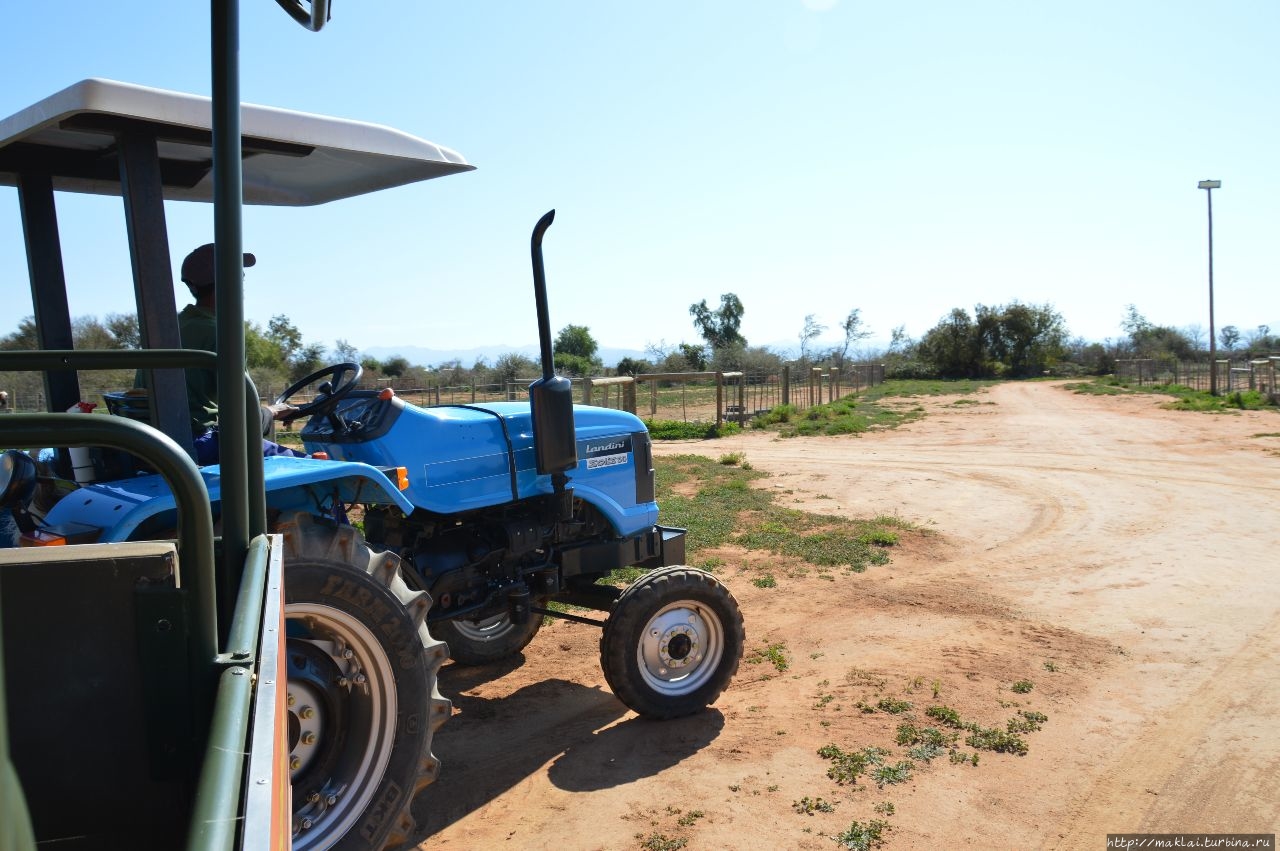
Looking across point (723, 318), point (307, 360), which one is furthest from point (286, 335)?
point (723, 318)

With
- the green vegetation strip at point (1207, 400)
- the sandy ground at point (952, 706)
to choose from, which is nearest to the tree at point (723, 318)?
the green vegetation strip at point (1207, 400)

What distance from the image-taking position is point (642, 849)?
137 inches

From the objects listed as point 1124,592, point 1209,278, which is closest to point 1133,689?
point 1124,592

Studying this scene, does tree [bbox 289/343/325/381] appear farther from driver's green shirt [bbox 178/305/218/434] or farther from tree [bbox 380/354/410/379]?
driver's green shirt [bbox 178/305/218/434]

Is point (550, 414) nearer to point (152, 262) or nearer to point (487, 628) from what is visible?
point (152, 262)

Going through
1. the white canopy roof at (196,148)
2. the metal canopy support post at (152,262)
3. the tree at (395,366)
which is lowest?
the metal canopy support post at (152,262)

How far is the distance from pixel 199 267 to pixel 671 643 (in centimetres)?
266

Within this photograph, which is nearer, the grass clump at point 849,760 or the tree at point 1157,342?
the grass clump at point 849,760

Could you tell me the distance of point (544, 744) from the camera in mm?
4438

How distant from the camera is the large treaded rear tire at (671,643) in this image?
4.38m

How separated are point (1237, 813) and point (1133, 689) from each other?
Answer: 133cm

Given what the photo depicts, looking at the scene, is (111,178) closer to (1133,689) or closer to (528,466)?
(528,466)

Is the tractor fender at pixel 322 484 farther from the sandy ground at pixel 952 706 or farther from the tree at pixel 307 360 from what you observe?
the tree at pixel 307 360

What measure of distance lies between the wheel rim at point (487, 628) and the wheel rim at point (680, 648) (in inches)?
47.7
